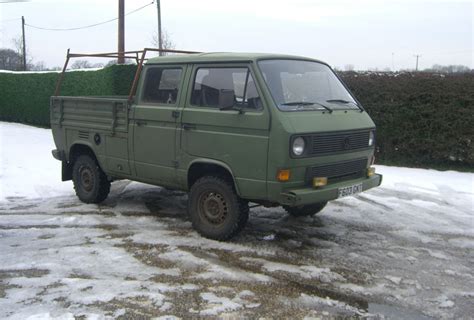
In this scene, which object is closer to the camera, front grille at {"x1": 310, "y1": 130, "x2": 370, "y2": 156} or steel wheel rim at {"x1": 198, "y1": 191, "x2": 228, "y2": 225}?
front grille at {"x1": 310, "y1": 130, "x2": 370, "y2": 156}

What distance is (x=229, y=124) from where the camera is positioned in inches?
210

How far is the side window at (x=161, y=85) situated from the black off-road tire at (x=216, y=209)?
45.2 inches

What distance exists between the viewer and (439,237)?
6.20 metres

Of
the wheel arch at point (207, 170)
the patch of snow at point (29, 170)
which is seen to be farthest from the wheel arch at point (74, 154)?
the wheel arch at point (207, 170)

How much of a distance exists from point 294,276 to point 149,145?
2.56 m

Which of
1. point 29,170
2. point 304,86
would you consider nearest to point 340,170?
point 304,86

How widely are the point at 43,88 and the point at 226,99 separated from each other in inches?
595

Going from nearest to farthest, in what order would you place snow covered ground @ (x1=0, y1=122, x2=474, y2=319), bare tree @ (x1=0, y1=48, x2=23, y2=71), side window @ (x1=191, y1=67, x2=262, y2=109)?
snow covered ground @ (x1=0, y1=122, x2=474, y2=319), side window @ (x1=191, y1=67, x2=262, y2=109), bare tree @ (x1=0, y1=48, x2=23, y2=71)

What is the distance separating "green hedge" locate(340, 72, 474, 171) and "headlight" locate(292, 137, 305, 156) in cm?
654

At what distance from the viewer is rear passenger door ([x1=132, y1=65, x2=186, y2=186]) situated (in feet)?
19.6

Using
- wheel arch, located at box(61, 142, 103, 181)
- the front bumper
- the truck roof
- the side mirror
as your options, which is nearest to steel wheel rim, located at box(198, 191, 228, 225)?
the front bumper

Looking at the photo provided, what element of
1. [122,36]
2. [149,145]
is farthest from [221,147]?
[122,36]

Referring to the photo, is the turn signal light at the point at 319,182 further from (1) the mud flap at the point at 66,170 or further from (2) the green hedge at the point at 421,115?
(2) the green hedge at the point at 421,115

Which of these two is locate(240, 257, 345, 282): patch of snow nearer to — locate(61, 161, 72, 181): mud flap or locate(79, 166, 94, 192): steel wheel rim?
locate(79, 166, 94, 192): steel wheel rim
